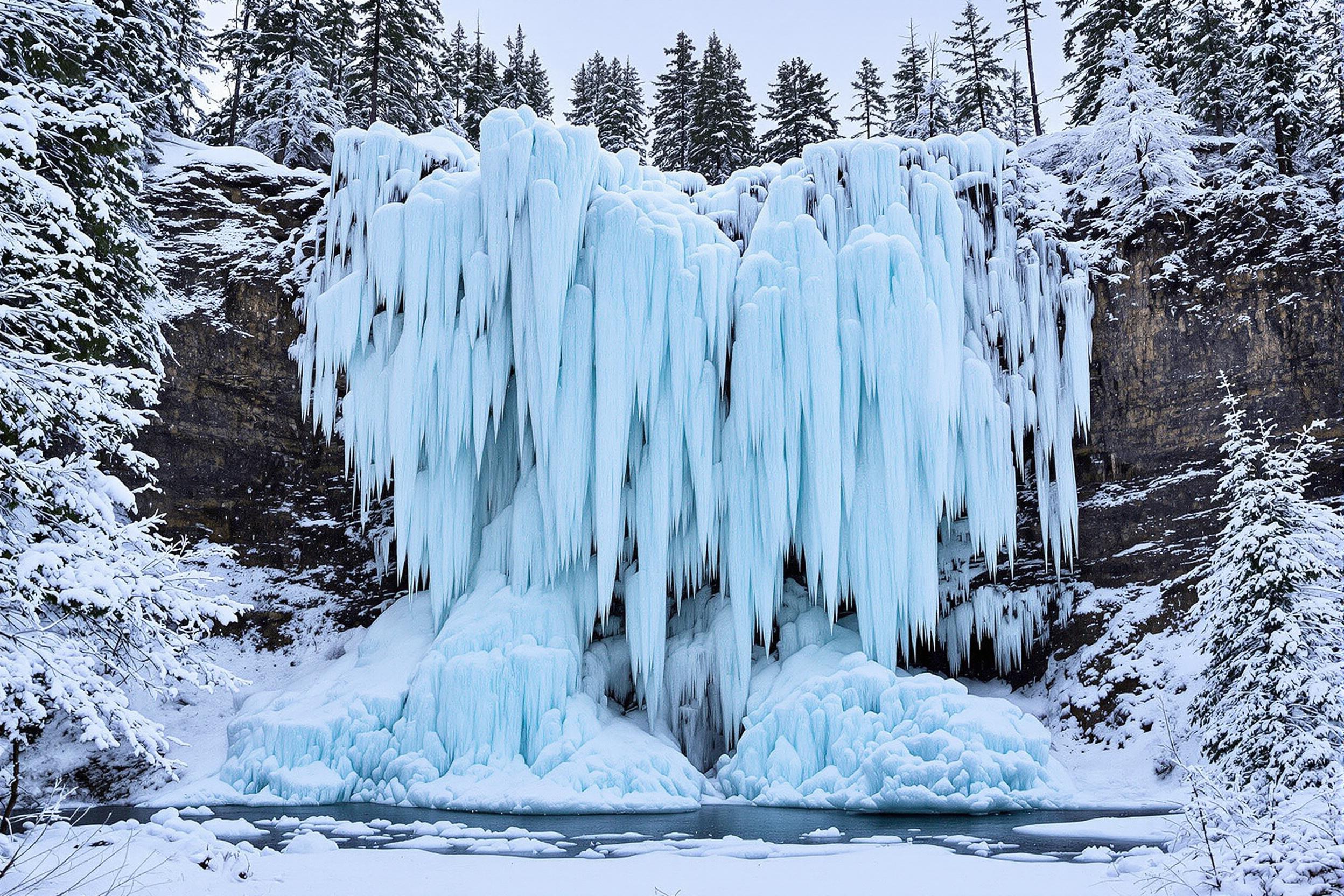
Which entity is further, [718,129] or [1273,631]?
[718,129]

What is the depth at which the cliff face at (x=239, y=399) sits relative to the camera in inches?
736

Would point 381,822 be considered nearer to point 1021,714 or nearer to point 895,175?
point 1021,714

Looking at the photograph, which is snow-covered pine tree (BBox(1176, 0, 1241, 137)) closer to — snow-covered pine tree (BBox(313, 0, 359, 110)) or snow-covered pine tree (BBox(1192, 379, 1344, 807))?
snow-covered pine tree (BBox(1192, 379, 1344, 807))

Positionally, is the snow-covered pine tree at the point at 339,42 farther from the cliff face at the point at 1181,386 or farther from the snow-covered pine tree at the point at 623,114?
the cliff face at the point at 1181,386

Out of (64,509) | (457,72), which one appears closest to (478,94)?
(457,72)

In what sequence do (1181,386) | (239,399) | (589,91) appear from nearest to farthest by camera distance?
(1181,386) < (239,399) < (589,91)

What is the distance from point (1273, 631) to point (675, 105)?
102ft

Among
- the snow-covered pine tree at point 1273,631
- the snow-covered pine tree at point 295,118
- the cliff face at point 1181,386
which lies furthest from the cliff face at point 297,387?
the snow-covered pine tree at point 1273,631

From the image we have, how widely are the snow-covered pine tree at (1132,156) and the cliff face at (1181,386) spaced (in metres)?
0.75

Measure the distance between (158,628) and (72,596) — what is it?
69 centimetres

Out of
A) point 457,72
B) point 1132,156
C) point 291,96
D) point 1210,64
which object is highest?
point 457,72

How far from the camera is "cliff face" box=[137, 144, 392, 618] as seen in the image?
18.7 m

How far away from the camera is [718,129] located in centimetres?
3102

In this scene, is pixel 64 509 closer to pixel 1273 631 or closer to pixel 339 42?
pixel 1273 631
